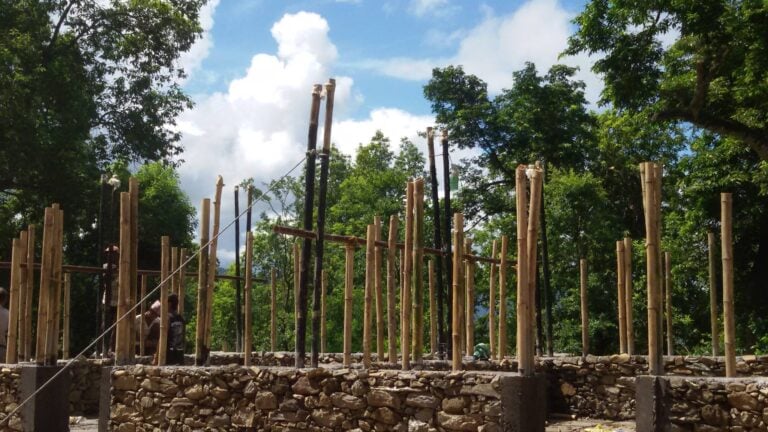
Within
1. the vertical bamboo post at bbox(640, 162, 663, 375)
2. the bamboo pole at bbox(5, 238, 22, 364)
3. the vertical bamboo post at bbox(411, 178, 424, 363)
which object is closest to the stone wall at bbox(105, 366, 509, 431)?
the vertical bamboo post at bbox(411, 178, 424, 363)

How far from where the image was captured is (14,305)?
9.92 meters

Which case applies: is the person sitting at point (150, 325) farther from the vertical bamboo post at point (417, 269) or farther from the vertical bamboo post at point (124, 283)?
the vertical bamboo post at point (417, 269)

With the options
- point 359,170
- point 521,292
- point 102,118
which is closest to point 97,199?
point 102,118

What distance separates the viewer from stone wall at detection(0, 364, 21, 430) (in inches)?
365

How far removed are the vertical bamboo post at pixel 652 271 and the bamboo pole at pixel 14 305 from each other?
6793mm

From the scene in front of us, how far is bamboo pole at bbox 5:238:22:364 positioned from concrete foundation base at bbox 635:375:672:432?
22.4 feet

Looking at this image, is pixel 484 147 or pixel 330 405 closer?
pixel 330 405

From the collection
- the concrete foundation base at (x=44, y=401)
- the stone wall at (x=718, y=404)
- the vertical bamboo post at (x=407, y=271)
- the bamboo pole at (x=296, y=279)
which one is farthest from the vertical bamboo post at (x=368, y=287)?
the concrete foundation base at (x=44, y=401)

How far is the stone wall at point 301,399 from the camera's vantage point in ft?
22.2

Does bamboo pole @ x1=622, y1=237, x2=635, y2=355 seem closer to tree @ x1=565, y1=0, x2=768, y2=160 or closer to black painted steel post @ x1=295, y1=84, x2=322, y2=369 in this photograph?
black painted steel post @ x1=295, y1=84, x2=322, y2=369

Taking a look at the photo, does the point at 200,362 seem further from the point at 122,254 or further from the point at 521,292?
the point at 521,292

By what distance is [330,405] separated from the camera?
750 cm

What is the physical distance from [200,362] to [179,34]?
18248mm

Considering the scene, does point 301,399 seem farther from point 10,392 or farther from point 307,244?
point 10,392
